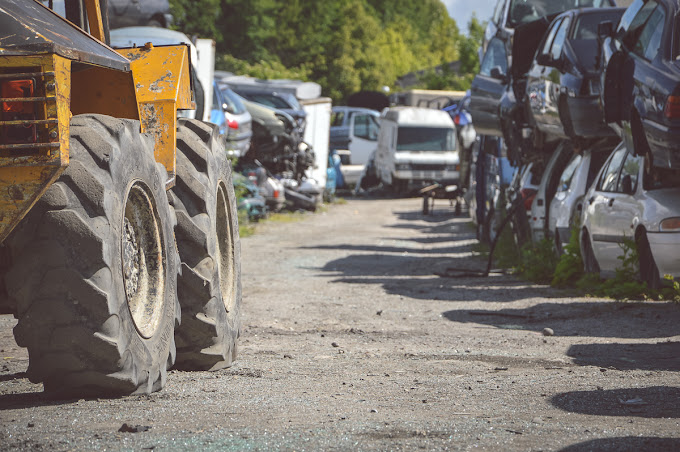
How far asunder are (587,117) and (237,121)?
936 centimetres

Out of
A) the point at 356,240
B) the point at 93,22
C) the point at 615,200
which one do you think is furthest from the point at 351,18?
the point at 93,22

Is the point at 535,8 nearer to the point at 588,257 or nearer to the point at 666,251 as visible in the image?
the point at 588,257

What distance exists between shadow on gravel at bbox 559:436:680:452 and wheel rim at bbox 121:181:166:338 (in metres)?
1.94

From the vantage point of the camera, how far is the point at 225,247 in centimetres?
721

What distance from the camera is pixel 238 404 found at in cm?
515

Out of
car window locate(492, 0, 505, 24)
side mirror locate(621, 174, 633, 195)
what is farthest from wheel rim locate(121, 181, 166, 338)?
car window locate(492, 0, 505, 24)

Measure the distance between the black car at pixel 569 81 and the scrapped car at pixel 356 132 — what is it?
24.9 meters

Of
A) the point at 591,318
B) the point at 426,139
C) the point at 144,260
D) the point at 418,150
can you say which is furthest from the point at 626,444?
the point at 426,139

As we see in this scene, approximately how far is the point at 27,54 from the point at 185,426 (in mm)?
1511

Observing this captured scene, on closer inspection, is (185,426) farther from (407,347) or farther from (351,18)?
(351,18)

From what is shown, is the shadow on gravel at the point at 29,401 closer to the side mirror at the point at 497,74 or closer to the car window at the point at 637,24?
the car window at the point at 637,24

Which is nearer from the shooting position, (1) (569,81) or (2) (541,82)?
(1) (569,81)

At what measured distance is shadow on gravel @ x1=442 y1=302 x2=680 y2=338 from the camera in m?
8.52

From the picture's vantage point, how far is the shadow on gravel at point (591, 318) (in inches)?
336
